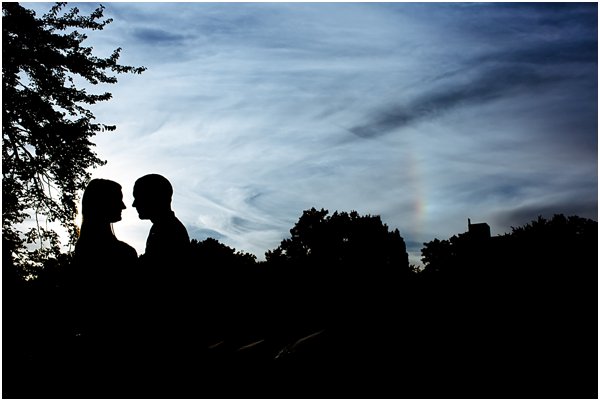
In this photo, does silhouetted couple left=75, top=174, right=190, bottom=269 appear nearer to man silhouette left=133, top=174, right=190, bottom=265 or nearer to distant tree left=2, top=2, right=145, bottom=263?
man silhouette left=133, top=174, right=190, bottom=265

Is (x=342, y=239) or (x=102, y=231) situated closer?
(x=102, y=231)

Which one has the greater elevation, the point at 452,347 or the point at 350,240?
the point at 350,240

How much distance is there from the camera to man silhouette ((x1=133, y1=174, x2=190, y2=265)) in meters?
3.58

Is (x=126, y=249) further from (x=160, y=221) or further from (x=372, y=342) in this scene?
(x=372, y=342)

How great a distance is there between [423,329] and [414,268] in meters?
71.4

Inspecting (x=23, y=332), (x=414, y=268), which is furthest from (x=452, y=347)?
(x=414, y=268)

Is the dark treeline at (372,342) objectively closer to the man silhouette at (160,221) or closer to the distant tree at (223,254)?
the man silhouette at (160,221)

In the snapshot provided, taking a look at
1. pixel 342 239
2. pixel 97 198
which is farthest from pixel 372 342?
pixel 342 239

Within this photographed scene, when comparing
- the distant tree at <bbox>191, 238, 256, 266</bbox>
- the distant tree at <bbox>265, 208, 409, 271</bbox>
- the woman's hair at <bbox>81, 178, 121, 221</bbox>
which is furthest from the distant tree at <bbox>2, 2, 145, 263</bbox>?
the distant tree at <bbox>265, 208, 409, 271</bbox>

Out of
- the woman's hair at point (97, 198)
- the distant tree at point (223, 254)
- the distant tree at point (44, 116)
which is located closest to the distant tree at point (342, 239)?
the distant tree at point (223, 254)

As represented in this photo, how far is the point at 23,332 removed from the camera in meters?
5.63

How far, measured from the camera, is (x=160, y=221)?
3680 millimetres

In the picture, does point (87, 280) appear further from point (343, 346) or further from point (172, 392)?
point (343, 346)

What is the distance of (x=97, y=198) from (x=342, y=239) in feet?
221
